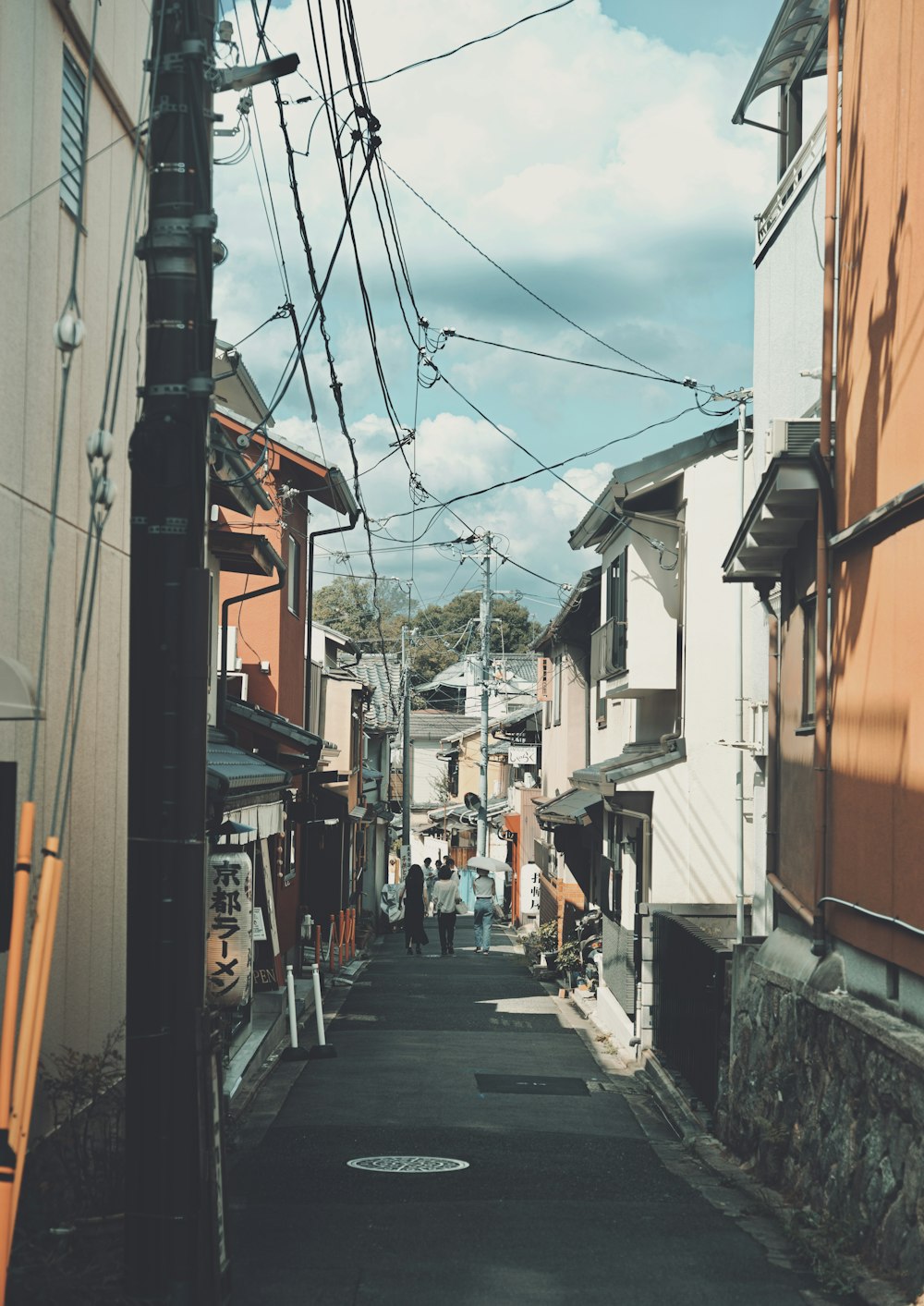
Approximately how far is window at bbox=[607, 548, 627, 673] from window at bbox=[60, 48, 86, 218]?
13.4m

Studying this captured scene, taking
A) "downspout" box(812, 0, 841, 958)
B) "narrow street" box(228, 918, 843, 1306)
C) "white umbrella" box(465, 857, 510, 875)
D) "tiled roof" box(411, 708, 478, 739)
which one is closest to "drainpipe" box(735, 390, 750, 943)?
"narrow street" box(228, 918, 843, 1306)

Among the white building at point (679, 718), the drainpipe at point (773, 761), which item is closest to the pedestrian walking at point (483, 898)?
the white building at point (679, 718)

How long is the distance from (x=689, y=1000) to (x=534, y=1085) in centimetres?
224

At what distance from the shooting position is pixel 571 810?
25.6m

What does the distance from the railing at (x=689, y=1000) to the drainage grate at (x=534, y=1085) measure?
4.05 ft

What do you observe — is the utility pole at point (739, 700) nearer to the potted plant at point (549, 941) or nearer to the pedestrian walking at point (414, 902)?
the potted plant at point (549, 941)

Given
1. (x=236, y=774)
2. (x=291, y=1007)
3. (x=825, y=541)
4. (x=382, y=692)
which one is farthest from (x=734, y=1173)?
(x=382, y=692)

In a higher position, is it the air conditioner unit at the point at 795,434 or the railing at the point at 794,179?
the railing at the point at 794,179

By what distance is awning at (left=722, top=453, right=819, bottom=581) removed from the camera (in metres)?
10.6

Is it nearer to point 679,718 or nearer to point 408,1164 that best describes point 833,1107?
point 408,1164

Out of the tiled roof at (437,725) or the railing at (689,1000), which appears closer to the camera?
the railing at (689,1000)

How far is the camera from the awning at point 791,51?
12.6 m

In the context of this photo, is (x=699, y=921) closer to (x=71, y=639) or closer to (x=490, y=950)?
(x=71, y=639)

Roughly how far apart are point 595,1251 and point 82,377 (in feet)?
23.1
